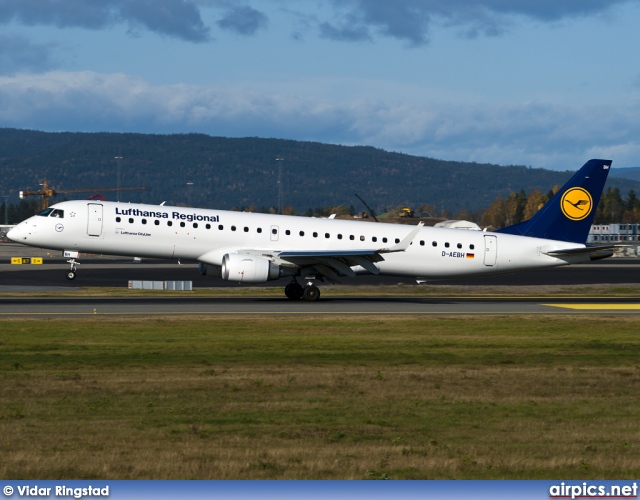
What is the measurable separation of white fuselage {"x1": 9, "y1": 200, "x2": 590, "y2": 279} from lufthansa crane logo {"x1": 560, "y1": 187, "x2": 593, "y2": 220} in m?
2.53

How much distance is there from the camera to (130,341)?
27.9m

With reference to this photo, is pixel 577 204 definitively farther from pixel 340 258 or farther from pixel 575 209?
pixel 340 258

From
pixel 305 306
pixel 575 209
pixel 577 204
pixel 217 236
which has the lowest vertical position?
pixel 305 306

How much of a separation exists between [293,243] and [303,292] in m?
2.60

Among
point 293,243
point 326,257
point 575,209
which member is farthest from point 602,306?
point 293,243

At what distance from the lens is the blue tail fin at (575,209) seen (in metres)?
46.0

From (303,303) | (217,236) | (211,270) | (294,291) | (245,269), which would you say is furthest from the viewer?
(294,291)

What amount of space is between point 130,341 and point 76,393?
857cm

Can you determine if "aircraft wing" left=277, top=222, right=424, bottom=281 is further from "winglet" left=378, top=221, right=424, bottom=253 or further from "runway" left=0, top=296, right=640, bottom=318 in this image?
"runway" left=0, top=296, right=640, bottom=318

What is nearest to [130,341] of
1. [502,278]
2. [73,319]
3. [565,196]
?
[73,319]

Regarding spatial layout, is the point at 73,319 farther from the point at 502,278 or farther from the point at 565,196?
the point at 502,278

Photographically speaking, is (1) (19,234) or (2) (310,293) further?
(2) (310,293)

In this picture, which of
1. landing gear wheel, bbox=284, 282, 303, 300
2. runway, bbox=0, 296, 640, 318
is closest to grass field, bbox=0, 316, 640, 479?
runway, bbox=0, 296, 640, 318

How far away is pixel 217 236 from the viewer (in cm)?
4088
